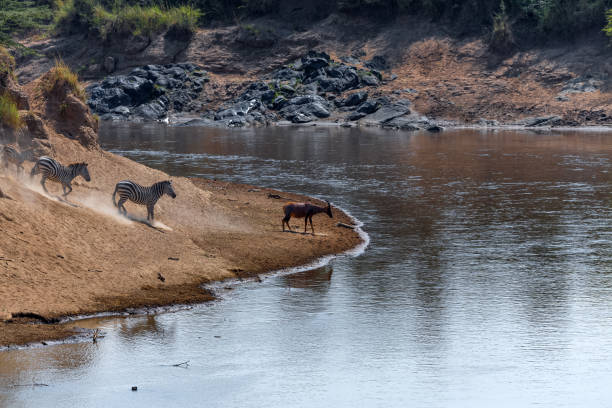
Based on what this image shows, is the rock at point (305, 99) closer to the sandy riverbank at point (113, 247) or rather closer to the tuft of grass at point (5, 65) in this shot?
the sandy riverbank at point (113, 247)

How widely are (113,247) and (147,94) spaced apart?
67.1 meters

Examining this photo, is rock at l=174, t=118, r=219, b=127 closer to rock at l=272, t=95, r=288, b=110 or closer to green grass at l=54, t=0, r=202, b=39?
rock at l=272, t=95, r=288, b=110

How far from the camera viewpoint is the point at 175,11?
9425cm

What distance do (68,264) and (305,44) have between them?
71063 mm

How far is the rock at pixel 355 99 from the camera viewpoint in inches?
3034

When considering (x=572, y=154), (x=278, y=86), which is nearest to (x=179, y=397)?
(x=572, y=154)

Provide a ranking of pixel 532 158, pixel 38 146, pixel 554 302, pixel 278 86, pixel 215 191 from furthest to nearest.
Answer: pixel 278 86 < pixel 532 158 < pixel 215 191 < pixel 38 146 < pixel 554 302

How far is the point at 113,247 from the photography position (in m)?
20.8

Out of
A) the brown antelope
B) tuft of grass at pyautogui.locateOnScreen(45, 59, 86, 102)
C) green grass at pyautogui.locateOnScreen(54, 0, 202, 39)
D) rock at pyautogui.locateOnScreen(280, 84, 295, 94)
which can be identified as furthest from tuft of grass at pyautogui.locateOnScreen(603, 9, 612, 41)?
tuft of grass at pyautogui.locateOnScreen(45, 59, 86, 102)

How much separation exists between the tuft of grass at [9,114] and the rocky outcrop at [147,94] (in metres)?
58.6

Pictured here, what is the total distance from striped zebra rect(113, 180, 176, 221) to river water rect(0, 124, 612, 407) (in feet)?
16.9

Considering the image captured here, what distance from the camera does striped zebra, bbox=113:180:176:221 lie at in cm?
2369

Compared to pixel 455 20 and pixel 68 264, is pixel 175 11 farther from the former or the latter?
pixel 68 264

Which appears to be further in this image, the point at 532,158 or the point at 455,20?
the point at 455,20
